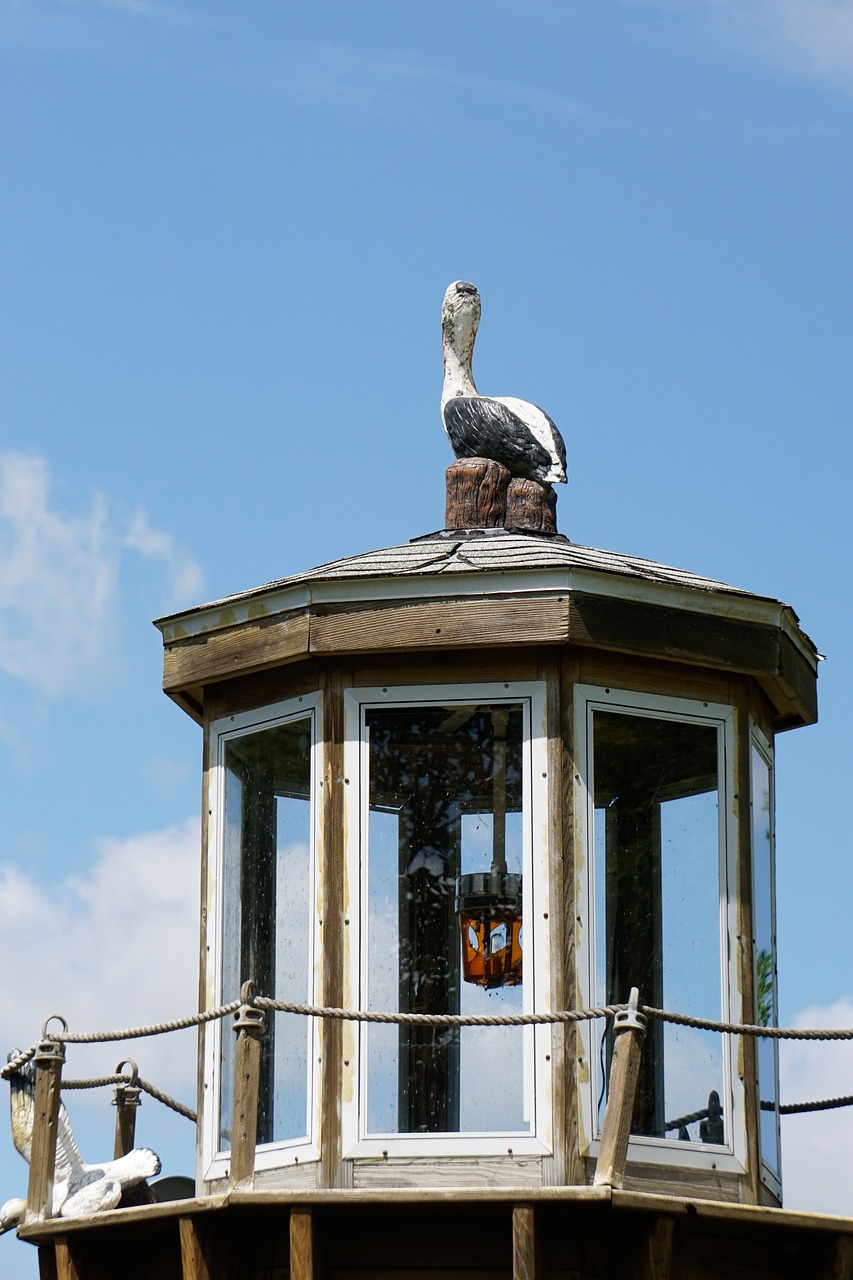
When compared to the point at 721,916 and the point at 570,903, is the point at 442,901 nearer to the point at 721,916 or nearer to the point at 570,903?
the point at 570,903

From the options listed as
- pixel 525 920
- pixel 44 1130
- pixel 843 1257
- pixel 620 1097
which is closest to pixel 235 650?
pixel 525 920

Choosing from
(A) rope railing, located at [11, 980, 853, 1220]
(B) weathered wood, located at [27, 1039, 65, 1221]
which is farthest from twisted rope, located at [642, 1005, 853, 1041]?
(B) weathered wood, located at [27, 1039, 65, 1221]

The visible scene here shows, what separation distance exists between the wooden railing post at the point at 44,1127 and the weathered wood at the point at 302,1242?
4.93 feet

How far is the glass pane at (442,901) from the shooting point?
11555mm

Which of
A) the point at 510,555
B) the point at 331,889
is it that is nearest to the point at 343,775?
the point at 331,889

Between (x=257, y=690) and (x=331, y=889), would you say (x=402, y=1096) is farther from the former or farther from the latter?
(x=257, y=690)

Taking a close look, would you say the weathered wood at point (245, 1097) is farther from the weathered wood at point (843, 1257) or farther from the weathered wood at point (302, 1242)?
the weathered wood at point (843, 1257)

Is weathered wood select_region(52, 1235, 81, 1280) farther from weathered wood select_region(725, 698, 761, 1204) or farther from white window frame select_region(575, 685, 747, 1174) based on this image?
weathered wood select_region(725, 698, 761, 1204)

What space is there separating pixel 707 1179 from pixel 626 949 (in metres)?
1.09

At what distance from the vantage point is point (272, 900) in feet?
40.3

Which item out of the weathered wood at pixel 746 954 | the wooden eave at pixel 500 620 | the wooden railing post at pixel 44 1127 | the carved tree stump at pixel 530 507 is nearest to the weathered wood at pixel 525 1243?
the weathered wood at pixel 746 954

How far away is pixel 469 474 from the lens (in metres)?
13.3

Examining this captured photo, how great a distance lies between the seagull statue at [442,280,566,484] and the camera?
44.1ft

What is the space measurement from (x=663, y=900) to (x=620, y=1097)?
157cm
